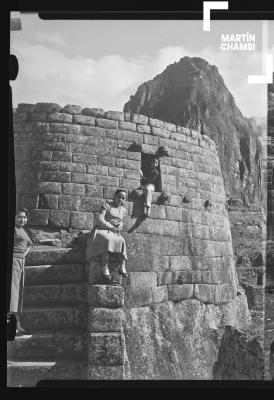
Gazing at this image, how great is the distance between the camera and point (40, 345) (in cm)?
709

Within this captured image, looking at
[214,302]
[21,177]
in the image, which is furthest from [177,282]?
[21,177]

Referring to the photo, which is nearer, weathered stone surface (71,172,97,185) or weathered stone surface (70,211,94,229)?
weathered stone surface (70,211,94,229)

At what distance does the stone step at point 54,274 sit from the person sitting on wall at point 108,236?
0.22m

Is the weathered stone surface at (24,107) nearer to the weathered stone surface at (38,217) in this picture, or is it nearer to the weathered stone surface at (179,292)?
the weathered stone surface at (38,217)

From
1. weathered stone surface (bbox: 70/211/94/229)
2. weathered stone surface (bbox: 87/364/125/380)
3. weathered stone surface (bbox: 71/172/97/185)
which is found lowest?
weathered stone surface (bbox: 87/364/125/380)

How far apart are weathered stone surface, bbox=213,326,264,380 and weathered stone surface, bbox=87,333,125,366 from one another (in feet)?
4.30

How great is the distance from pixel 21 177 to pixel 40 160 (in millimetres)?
438

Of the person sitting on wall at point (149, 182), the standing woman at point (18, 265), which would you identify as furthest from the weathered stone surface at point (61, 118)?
the standing woman at point (18, 265)

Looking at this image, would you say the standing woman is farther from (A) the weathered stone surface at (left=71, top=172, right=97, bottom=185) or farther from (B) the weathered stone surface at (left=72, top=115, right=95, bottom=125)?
(B) the weathered stone surface at (left=72, top=115, right=95, bottom=125)

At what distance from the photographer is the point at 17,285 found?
7293mm

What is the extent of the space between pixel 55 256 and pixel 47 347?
3.62 ft

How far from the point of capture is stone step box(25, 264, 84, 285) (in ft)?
24.4

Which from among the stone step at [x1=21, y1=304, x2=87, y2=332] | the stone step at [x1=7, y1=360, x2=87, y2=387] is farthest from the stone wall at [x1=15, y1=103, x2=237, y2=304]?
the stone step at [x1=7, y1=360, x2=87, y2=387]
